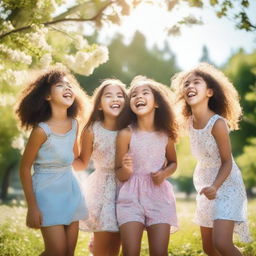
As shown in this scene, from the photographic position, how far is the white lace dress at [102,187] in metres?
4.23

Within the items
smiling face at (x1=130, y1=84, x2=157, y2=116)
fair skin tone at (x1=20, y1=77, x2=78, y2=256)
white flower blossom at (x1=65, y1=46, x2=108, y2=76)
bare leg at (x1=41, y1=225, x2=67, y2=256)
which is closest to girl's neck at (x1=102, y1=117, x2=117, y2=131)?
smiling face at (x1=130, y1=84, x2=157, y2=116)

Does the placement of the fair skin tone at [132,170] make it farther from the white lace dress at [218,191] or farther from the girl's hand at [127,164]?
the white lace dress at [218,191]

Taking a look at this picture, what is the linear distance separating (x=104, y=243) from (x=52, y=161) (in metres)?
0.97

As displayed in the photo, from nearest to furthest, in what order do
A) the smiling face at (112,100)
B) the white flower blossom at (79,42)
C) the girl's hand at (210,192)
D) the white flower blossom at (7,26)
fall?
the girl's hand at (210,192) → the smiling face at (112,100) → the white flower blossom at (7,26) → the white flower blossom at (79,42)

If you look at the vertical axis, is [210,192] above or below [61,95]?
below

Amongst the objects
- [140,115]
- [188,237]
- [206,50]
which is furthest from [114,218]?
[206,50]

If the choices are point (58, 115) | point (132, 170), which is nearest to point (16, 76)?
point (58, 115)

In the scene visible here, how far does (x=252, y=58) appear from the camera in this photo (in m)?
26.4

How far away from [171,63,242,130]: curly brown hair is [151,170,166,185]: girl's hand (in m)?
0.80

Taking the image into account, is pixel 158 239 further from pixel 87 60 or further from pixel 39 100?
pixel 87 60

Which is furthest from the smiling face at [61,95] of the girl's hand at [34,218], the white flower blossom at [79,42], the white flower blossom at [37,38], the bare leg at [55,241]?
the white flower blossom at [79,42]

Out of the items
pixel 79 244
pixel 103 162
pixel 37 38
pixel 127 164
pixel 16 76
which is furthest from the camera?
pixel 79 244

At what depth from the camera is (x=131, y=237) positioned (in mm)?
3963

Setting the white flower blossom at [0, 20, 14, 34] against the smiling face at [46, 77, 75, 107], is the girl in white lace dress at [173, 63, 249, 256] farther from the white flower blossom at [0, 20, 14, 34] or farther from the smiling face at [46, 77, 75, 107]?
the white flower blossom at [0, 20, 14, 34]
